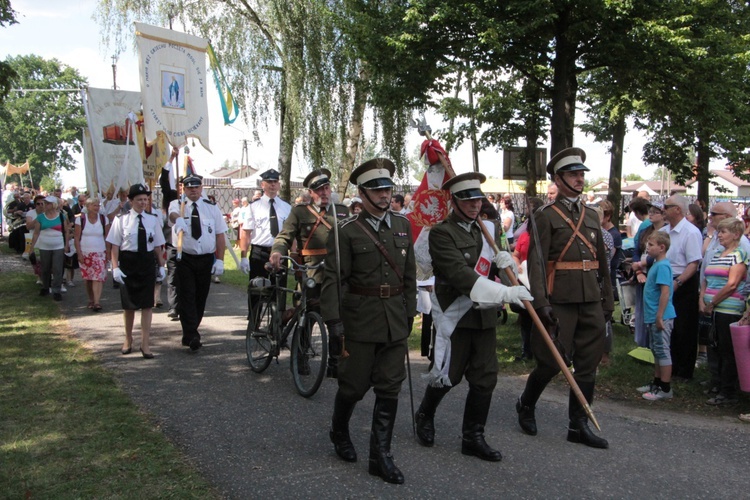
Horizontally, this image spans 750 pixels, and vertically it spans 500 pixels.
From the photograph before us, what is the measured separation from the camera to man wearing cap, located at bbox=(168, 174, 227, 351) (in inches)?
323

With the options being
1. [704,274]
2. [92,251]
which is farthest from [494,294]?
[92,251]

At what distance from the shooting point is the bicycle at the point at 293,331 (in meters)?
6.50

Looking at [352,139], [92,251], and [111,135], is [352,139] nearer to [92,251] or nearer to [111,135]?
[111,135]

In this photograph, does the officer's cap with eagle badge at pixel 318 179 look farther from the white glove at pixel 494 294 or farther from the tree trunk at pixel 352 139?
the tree trunk at pixel 352 139

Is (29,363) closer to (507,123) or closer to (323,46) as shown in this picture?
(323,46)

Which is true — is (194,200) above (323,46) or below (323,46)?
below

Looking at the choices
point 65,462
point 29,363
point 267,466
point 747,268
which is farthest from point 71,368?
point 747,268

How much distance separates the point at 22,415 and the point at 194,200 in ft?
11.0

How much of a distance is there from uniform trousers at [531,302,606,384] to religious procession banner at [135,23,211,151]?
7.55 meters

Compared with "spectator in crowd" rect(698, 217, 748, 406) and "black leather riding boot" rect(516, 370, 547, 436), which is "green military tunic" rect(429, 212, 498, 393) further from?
"spectator in crowd" rect(698, 217, 748, 406)

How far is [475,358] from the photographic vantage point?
5.09 metres

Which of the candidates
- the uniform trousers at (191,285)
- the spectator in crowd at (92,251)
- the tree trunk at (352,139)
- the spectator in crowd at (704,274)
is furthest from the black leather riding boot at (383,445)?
the tree trunk at (352,139)

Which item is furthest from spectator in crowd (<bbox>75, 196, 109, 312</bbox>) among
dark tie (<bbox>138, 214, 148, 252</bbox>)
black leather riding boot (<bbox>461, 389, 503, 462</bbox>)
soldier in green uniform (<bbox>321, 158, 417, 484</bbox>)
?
black leather riding boot (<bbox>461, 389, 503, 462</bbox>)

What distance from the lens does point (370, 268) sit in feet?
15.9
